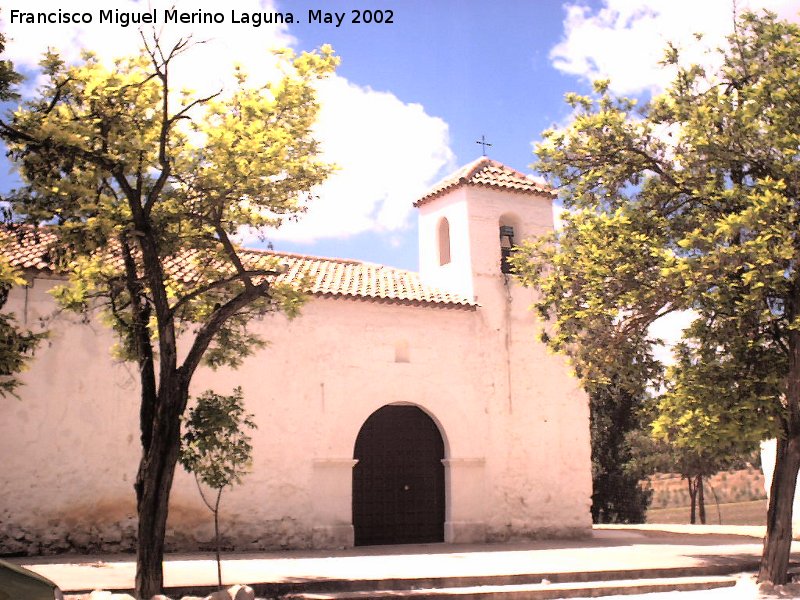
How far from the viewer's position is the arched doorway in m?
15.1

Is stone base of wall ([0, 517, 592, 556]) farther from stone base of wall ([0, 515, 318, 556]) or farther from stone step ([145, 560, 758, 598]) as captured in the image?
stone step ([145, 560, 758, 598])

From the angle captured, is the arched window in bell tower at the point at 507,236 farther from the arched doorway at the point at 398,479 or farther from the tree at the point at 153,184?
the tree at the point at 153,184

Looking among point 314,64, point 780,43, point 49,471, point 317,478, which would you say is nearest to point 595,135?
point 780,43

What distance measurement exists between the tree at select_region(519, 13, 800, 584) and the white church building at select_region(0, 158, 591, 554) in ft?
9.09

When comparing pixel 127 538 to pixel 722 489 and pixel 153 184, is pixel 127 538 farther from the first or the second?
pixel 722 489

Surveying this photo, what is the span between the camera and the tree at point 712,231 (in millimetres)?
9523

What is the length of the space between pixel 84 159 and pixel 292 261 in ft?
28.0

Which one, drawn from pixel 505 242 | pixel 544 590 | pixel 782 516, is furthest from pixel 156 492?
pixel 505 242

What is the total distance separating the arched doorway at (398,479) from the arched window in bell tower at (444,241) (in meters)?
4.05

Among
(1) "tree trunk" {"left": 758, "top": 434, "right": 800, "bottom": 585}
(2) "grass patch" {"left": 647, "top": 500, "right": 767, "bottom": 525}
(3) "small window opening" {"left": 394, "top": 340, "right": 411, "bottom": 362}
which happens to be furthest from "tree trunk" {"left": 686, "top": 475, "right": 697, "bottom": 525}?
(1) "tree trunk" {"left": 758, "top": 434, "right": 800, "bottom": 585}

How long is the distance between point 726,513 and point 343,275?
26431 mm

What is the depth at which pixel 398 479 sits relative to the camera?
51.0 feet

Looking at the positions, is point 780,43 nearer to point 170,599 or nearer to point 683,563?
point 683,563

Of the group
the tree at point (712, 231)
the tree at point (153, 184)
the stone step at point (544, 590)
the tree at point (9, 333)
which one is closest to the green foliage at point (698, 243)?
the tree at point (712, 231)
